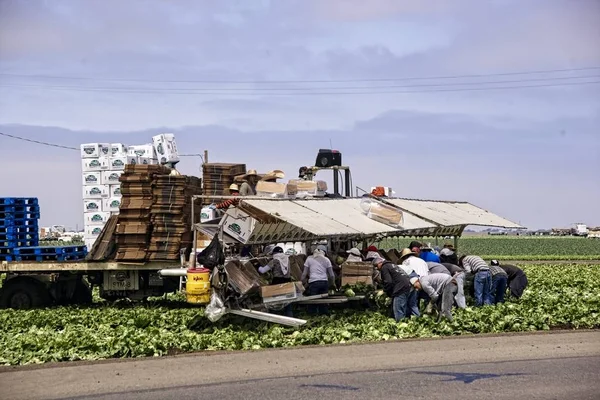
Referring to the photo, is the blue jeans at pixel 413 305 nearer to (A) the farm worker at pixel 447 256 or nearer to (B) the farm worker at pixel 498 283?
(B) the farm worker at pixel 498 283

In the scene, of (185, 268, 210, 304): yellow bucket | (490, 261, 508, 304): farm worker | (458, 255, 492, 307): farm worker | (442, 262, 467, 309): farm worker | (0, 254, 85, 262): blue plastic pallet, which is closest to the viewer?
(185, 268, 210, 304): yellow bucket

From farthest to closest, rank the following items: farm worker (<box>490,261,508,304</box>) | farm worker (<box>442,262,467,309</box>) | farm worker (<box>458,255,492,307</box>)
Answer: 1. farm worker (<box>490,261,508,304</box>)
2. farm worker (<box>458,255,492,307</box>)
3. farm worker (<box>442,262,467,309</box>)

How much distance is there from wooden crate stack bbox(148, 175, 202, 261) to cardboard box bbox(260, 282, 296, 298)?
442 centimetres

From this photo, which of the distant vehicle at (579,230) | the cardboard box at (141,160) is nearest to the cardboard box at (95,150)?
the cardboard box at (141,160)

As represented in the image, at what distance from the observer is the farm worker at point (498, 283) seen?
22.6 m

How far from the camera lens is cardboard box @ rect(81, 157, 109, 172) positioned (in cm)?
2412

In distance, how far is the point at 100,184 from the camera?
2428 centimetres

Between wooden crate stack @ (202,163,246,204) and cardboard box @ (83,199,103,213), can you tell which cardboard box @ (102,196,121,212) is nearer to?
cardboard box @ (83,199,103,213)

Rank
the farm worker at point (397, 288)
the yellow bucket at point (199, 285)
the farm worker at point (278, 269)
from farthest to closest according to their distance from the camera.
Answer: the farm worker at point (278, 269), the farm worker at point (397, 288), the yellow bucket at point (199, 285)

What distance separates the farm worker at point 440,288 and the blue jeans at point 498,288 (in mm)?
3081

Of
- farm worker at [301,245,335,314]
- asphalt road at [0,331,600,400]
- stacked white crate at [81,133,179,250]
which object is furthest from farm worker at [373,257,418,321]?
stacked white crate at [81,133,179,250]

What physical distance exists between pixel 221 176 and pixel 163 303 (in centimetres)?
391

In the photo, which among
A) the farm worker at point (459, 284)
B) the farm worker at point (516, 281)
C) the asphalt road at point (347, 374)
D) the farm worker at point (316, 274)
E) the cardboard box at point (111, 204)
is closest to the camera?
the asphalt road at point (347, 374)

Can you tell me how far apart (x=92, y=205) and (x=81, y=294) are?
2505 millimetres
